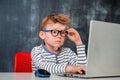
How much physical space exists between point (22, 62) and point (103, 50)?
0.93m

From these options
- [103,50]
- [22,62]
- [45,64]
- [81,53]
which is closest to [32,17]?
[22,62]

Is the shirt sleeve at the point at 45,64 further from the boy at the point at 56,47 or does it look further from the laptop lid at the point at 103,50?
the laptop lid at the point at 103,50

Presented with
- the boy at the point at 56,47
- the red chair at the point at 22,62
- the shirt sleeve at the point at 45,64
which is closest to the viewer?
the shirt sleeve at the point at 45,64

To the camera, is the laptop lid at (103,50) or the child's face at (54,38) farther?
the child's face at (54,38)

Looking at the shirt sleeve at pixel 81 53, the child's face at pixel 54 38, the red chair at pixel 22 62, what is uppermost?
the child's face at pixel 54 38

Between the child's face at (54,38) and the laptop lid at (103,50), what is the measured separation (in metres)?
0.58

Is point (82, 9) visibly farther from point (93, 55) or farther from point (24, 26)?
point (93, 55)

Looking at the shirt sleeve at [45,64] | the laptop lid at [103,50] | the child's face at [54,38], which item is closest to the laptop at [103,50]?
the laptop lid at [103,50]

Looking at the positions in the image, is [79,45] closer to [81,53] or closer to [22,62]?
[81,53]

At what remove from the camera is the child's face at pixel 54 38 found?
198 centimetres

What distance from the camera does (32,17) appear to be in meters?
3.72

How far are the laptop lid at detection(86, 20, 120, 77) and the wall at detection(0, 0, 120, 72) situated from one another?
7.64 ft

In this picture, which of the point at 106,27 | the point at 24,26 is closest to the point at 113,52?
the point at 106,27

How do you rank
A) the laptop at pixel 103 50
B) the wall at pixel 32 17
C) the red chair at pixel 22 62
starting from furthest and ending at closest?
1. the wall at pixel 32 17
2. the red chair at pixel 22 62
3. the laptop at pixel 103 50
